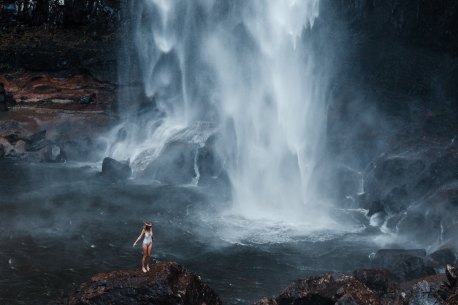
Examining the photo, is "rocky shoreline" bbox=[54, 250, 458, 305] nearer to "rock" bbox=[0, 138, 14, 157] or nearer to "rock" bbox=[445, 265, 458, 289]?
"rock" bbox=[445, 265, 458, 289]

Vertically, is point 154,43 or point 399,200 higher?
point 154,43

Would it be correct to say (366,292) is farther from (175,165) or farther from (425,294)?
(175,165)

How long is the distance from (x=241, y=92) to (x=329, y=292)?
25055 millimetres

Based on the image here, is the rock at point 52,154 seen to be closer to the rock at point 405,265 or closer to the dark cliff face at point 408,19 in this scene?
the dark cliff face at point 408,19

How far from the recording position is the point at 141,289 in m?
12.8

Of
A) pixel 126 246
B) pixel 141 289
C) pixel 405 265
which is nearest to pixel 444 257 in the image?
pixel 405 265

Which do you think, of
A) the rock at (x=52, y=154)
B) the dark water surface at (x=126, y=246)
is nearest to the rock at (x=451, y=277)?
the dark water surface at (x=126, y=246)

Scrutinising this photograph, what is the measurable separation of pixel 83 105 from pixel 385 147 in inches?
1008

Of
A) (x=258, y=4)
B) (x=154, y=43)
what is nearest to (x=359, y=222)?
(x=258, y=4)

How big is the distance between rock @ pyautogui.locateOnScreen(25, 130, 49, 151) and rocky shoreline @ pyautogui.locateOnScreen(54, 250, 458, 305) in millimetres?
24665

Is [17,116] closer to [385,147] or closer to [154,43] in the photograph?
[154,43]

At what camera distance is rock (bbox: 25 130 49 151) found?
35781 millimetres

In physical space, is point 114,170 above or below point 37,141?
below

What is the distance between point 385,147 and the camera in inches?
1199
